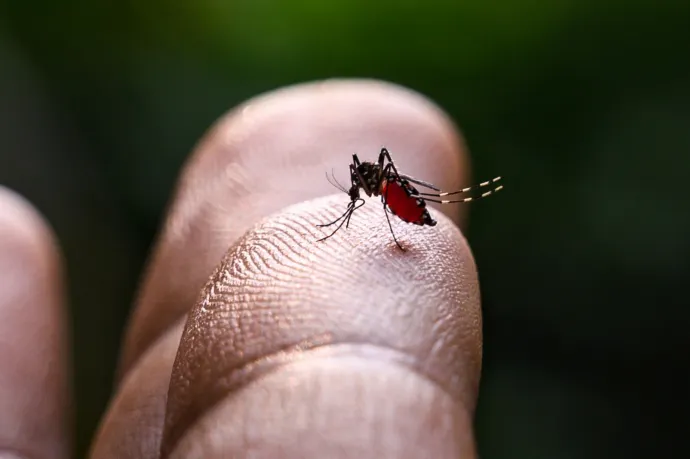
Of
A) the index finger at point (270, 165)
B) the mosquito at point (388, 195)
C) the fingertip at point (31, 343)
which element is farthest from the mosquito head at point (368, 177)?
the fingertip at point (31, 343)

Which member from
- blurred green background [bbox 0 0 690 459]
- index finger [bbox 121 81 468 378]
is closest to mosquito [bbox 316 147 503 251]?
index finger [bbox 121 81 468 378]

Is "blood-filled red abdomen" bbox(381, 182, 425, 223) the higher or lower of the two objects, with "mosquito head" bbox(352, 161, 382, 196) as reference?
lower

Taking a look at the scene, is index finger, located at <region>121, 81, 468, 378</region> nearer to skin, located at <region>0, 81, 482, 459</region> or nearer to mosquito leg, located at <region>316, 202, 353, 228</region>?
skin, located at <region>0, 81, 482, 459</region>

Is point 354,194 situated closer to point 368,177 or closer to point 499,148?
point 368,177

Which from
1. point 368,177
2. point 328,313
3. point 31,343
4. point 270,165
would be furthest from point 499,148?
point 328,313

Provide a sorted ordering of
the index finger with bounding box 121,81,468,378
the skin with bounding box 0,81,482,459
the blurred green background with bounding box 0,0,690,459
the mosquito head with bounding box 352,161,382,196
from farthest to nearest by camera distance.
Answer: the blurred green background with bounding box 0,0,690,459 < the index finger with bounding box 121,81,468,378 < the mosquito head with bounding box 352,161,382,196 < the skin with bounding box 0,81,482,459

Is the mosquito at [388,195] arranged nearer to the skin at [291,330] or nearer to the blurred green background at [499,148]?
the skin at [291,330]

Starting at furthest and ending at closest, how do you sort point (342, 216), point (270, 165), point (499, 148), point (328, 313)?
1. point (499, 148)
2. point (270, 165)
3. point (342, 216)
4. point (328, 313)
